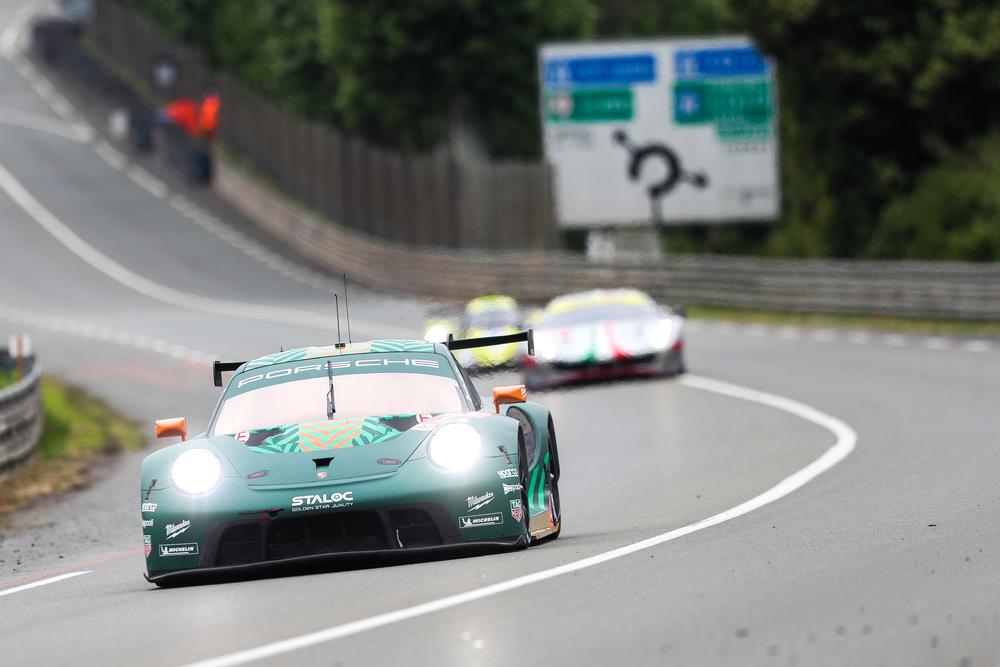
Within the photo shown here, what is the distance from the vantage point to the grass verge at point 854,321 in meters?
33.3

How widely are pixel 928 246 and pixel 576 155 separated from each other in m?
13.6

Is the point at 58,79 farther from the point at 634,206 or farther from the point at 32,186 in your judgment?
the point at 634,206

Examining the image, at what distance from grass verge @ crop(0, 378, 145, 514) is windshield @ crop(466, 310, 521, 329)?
5108mm

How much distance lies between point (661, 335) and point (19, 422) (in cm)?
860

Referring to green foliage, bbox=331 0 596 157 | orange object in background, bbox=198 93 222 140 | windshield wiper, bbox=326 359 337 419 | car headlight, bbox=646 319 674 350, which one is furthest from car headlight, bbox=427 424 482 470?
orange object in background, bbox=198 93 222 140

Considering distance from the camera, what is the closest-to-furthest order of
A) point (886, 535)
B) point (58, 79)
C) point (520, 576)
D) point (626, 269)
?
1. point (520, 576)
2. point (886, 535)
3. point (626, 269)
4. point (58, 79)

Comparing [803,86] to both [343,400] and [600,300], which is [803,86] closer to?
[600,300]

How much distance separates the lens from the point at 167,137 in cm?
7750

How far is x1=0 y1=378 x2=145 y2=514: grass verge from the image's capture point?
20.1 metres

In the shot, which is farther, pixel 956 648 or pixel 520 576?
pixel 520 576

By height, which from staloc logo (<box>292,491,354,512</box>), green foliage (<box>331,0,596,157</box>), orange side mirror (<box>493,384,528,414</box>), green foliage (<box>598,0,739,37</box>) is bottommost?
staloc logo (<box>292,491,354,512</box>)

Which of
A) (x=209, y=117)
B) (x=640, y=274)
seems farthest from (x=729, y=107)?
(x=209, y=117)

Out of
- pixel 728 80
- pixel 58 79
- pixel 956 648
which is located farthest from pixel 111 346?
pixel 58 79

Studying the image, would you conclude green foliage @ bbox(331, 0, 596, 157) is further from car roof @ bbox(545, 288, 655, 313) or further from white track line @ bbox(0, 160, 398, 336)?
car roof @ bbox(545, 288, 655, 313)
